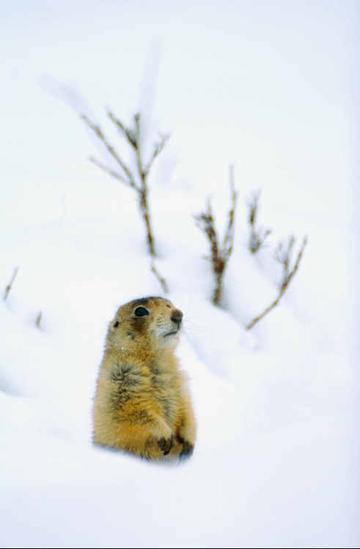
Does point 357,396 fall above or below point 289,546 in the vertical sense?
below

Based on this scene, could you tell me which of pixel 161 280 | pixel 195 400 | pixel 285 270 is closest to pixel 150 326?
pixel 195 400

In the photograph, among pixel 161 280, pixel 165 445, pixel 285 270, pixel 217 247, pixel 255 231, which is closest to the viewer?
pixel 165 445

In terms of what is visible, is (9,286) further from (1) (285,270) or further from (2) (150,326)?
(1) (285,270)

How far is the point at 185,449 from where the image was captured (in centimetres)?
249

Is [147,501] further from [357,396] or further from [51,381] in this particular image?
[357,396]

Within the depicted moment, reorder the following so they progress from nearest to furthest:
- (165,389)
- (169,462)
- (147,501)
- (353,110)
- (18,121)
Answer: (147,501) → (169,462) → (165,389) → (353,110) → (18,121)

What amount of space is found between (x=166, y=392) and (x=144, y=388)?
14 centimetres

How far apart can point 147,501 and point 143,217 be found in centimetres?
304

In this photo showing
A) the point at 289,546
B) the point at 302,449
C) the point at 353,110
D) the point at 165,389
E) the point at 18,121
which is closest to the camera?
the point at 289,546

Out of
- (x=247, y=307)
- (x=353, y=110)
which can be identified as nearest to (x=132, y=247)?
(x=247, y=307)

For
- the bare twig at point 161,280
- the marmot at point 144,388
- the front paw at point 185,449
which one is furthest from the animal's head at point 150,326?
the bare twig at point 161,280

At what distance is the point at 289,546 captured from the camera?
3.87 ft

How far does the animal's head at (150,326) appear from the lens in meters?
2.67

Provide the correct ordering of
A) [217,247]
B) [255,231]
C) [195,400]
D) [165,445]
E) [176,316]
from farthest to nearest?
[255,231] → [217,247] → [195,400] → [176,316] → [165,445]
